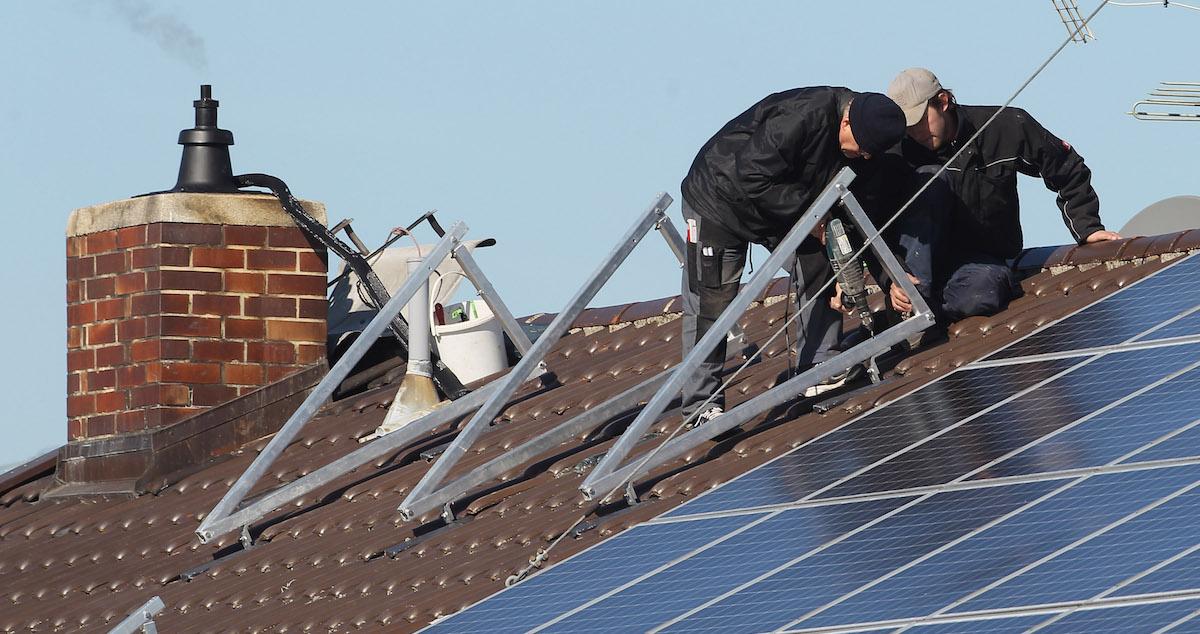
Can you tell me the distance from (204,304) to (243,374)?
504 mm

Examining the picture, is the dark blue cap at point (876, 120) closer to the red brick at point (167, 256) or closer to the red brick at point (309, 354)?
the red brick at point (309, 354)

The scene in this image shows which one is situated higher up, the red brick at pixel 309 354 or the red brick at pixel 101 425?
the red brick at pixel 309 354

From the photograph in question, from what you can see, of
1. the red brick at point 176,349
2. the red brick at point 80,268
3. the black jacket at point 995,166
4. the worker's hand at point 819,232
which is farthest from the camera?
the red brick at point 80,268

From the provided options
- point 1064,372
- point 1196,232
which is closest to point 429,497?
point 1064,372

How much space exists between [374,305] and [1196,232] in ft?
18.6

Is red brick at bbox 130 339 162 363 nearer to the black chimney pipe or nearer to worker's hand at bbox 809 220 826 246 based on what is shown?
the black chimney pipe

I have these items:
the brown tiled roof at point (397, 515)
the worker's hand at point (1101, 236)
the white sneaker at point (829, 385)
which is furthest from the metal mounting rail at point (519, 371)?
the worker's hand at point (1101, 236)

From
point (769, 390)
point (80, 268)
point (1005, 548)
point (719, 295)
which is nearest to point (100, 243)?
point (80, 268)

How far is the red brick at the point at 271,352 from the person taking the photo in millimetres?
13141

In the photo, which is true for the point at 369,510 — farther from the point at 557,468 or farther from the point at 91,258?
the point at 91,258

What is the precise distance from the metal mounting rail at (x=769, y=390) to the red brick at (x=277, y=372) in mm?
4539

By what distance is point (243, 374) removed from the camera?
13.1 metres

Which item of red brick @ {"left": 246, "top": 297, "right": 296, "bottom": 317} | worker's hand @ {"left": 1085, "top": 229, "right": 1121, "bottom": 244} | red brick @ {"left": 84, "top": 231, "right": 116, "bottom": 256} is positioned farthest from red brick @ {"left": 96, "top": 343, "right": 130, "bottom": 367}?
worker's hand @ {"left": 1085, "top": 229, "right": 1121, "bottom": 244}

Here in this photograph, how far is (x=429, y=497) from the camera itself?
9602mm
